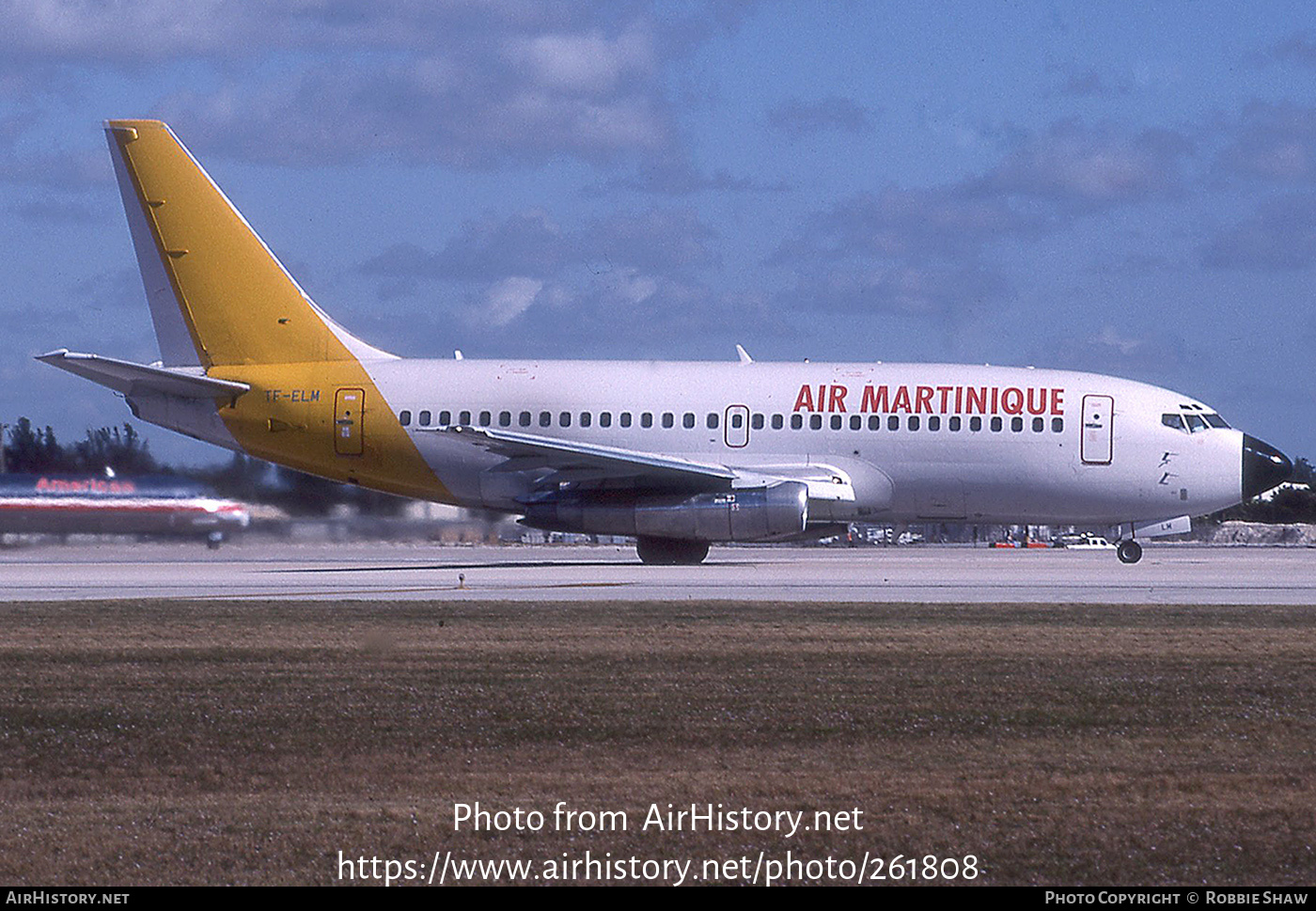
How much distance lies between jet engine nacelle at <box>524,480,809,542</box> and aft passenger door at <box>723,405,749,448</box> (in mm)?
1647

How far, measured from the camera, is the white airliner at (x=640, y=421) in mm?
34812

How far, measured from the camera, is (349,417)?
116 ft

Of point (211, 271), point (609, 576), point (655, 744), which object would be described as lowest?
Result: point (655, 744)

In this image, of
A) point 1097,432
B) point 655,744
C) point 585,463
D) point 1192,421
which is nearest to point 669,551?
point 585,463

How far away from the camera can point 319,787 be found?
34.7 feet

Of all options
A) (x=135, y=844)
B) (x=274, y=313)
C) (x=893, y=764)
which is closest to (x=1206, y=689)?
(x=893, y=764)

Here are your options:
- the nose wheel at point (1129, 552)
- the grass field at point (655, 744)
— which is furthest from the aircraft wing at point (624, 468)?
the grass field at point (655, 744)

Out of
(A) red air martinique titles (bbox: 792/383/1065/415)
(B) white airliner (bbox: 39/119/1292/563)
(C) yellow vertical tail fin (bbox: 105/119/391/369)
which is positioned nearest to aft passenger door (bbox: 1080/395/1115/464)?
(B) white airliner (bbox: 39/119/1292/563)

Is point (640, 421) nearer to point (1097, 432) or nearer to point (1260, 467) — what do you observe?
A: point (1097, 432)

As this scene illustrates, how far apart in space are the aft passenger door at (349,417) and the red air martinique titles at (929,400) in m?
8.92

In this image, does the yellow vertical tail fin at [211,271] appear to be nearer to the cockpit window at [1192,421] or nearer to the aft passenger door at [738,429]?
the aft passenger door at [738,429]

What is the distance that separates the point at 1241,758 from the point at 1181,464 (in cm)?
2447

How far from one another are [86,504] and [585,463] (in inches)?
487

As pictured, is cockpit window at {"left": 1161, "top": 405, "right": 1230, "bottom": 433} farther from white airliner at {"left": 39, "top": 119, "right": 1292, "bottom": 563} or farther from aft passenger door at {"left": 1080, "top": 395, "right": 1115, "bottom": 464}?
aft passenger door at {"left": 1080, "top": 395, "right": 1115, "bottom": 464}
